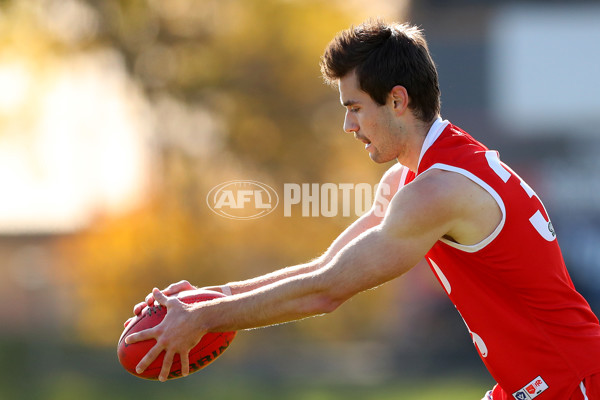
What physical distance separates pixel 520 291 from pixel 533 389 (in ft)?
1.37

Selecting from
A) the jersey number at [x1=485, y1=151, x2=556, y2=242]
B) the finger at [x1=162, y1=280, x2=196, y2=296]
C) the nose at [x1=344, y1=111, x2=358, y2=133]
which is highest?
the nose at [x1=344, y1=111, x2=358, y2=133]

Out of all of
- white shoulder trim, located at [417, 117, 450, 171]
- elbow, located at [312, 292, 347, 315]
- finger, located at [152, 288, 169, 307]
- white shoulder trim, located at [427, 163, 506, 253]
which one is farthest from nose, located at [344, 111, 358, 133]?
finger, located at [152, 288, 169, 307]

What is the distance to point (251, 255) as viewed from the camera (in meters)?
20.1

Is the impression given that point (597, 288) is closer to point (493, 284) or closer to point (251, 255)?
point (251, 255)

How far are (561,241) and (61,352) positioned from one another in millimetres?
9316

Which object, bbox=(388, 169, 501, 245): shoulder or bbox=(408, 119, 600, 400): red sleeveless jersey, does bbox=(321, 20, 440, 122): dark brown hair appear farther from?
bbox=(388, 169, 501, 245): shoulder

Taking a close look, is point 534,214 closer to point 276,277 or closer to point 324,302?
point 324,302

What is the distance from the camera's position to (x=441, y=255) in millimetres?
3949

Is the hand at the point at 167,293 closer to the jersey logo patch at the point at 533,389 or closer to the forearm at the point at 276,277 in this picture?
the forearm at the point at 276,277

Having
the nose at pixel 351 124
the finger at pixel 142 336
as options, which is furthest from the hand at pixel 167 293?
the nose at pixel 351 124

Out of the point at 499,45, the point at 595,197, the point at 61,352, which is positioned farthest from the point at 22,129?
the point at 595,197

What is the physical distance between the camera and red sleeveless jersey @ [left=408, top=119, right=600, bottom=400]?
3756mm

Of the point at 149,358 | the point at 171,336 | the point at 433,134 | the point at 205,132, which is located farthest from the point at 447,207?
the point at 205,132

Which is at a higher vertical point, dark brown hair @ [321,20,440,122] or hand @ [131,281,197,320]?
dark brown hair @ [321,20,440,122]
